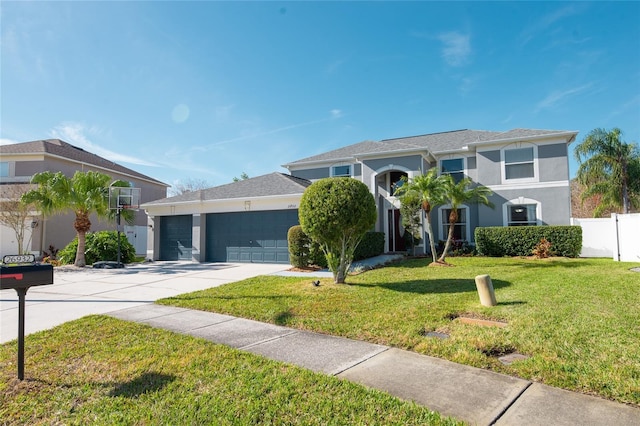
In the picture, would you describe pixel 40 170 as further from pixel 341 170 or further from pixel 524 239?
pixel 524 239

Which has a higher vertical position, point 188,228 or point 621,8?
point 621,8

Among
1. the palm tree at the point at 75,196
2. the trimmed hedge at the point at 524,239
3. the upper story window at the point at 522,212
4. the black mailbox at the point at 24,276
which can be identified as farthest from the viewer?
the upper story window at the point at 522,212

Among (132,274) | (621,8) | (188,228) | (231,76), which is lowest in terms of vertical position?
(132,274)

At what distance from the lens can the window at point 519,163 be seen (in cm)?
1661

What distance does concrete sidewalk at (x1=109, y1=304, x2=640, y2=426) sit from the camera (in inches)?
108

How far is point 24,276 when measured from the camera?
133 inches

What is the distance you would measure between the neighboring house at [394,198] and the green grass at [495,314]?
5845 millimetres

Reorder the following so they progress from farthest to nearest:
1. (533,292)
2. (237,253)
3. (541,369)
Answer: (237,253) < (533,292) < (541,369)

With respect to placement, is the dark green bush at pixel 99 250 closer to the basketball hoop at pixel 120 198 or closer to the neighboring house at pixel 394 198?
the neighboring house at pixel 394 198

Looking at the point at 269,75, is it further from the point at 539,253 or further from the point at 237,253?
the point at 539,253

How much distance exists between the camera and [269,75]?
13.4 m

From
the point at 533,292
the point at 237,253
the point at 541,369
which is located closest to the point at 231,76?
the point at 237,253

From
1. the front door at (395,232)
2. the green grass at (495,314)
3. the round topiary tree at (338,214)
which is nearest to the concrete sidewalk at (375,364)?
the green grass at (495,314)

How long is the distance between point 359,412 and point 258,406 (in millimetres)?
889
